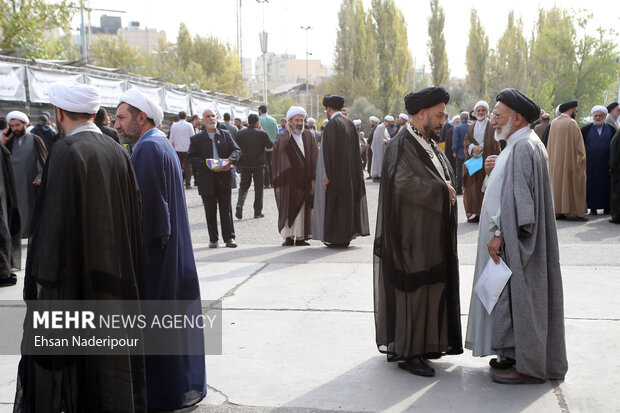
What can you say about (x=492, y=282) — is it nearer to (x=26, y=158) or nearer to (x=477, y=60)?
(x=26, y=158)

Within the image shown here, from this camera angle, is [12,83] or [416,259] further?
[12,83]

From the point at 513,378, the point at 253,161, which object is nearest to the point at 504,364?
the point at 513,378

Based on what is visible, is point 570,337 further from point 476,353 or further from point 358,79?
point 358,79

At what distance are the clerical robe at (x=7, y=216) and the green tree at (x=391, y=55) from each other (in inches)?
1867

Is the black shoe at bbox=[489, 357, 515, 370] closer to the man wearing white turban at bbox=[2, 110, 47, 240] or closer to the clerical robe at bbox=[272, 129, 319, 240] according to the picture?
the clerical robe at bbox=[272, 129, 319, 240]

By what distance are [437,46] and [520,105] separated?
57099 millimetres

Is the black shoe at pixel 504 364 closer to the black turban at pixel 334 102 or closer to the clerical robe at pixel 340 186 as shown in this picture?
the clerical robe at pixel 340 186

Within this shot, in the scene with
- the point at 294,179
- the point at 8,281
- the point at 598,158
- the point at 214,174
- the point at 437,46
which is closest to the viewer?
the point at 8,281

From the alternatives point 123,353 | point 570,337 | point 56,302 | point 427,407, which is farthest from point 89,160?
point 570,337

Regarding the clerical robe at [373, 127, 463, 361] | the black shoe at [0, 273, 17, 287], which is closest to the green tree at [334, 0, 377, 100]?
the black shoe at [0, 273, 17, 287]

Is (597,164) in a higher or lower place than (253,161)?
lower

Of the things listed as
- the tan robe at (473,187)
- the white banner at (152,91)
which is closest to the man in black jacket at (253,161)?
the tan robe at (473,187)

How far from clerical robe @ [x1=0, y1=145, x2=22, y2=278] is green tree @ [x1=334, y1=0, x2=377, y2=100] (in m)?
48.3

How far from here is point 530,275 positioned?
13.6 feet
